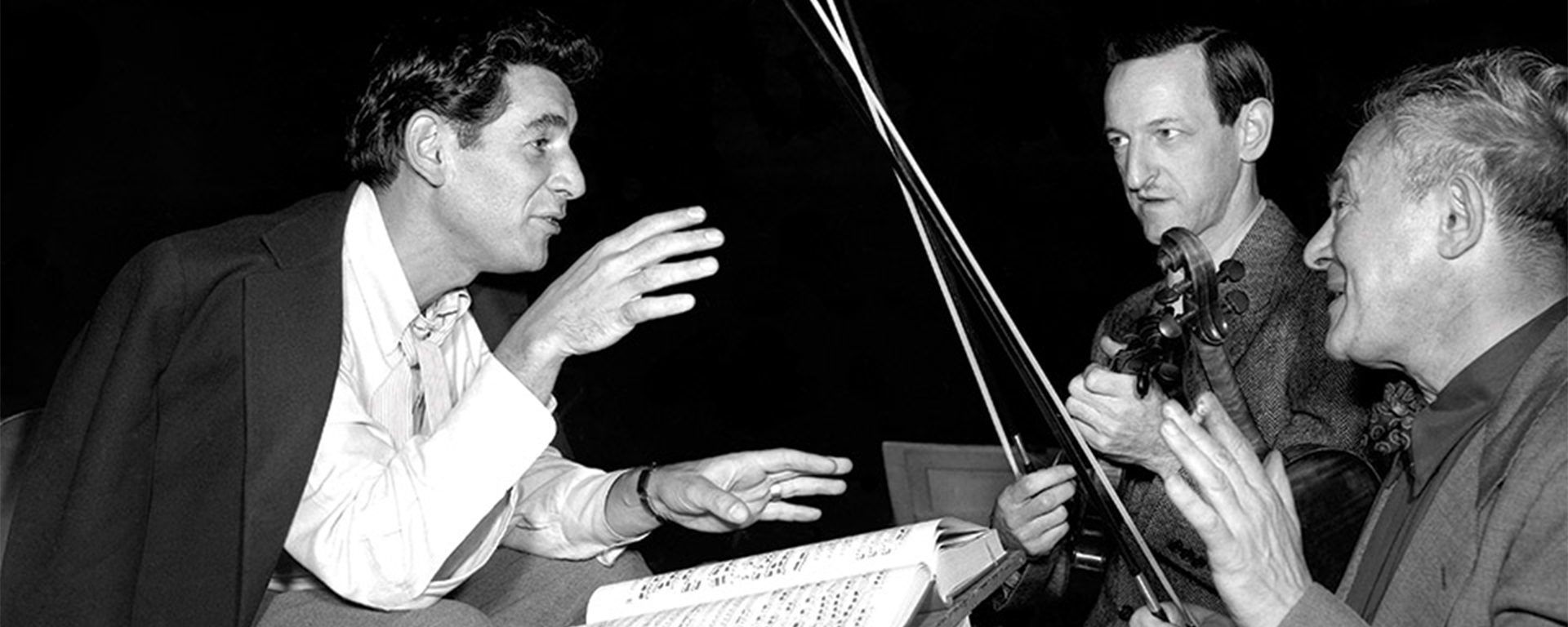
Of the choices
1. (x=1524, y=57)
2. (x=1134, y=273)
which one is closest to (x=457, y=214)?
(x=1524, y=57)

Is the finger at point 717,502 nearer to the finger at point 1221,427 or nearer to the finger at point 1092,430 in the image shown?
the finger at point 1092,430

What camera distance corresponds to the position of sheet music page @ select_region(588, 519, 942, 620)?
161 cm

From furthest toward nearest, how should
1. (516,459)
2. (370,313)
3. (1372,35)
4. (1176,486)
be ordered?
(1372,35), (370,313), (516,459), (1176,486)

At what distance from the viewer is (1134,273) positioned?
12.0 feet

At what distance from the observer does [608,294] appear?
172cm

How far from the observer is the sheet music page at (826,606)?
4.89ft

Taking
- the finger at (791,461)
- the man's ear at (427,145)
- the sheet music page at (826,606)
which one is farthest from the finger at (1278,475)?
the man's ear at (427,145)

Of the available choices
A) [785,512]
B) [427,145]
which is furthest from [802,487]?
[427,145]

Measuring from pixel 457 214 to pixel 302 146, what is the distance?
6.46 ft

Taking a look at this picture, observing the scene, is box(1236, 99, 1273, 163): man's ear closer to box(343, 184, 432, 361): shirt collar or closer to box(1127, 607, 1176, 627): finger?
box(1127, 607, 1176, 627): finger

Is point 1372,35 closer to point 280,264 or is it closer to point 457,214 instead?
point 457,214

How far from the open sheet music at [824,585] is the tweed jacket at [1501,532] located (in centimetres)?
33

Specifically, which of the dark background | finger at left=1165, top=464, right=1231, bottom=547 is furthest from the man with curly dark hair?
the dark background

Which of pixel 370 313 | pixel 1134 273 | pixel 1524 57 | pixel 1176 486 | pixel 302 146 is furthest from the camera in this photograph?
pixel 302 146
